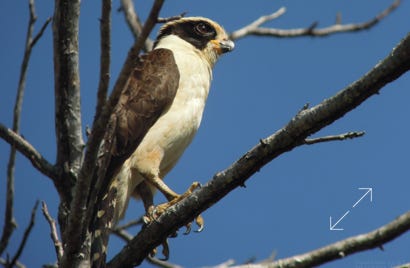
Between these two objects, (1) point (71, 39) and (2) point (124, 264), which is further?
(1) point (71, 39)

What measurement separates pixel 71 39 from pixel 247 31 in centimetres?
248

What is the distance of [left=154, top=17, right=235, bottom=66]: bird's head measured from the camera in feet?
20.6

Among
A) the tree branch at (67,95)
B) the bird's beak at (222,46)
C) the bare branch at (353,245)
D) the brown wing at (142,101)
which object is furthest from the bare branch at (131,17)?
the bare branch at (353,245)

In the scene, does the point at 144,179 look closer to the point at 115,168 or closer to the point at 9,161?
the point at 115,168

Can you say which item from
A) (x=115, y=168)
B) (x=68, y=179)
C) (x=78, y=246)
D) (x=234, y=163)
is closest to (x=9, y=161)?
(x=68, y=179)

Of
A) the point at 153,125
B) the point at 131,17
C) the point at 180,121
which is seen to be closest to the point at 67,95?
the point at 153,125

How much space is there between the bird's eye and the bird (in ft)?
1.90

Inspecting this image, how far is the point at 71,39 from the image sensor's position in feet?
16.5

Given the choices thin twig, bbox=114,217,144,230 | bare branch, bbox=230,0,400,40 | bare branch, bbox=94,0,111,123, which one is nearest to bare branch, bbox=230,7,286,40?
bare branch, bbox=230,0,400,40

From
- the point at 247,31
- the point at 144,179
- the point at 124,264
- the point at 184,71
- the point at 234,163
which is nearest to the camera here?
the point at 234,163

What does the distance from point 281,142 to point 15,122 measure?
240cm

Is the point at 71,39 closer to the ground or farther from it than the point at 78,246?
farther from it

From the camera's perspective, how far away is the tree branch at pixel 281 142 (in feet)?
10.6

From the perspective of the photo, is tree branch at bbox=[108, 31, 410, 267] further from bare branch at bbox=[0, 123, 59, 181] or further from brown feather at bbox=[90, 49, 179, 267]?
bare branch at bbox=[0, 123, 59, 181]
